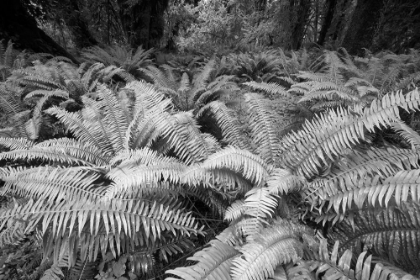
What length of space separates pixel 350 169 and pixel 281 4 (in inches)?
353

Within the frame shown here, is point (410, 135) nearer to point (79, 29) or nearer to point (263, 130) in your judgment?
point (263, 130)

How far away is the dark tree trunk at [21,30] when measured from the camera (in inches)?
228

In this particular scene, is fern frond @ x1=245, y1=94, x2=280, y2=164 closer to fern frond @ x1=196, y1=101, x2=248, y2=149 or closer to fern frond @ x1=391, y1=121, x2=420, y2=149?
fern frond @ x1=196, y1=101, x2=248, y2=149

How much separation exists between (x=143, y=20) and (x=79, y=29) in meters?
3.47

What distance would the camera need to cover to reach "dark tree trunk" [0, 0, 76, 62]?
19.0ft

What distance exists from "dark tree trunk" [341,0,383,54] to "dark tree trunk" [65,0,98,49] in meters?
9.20

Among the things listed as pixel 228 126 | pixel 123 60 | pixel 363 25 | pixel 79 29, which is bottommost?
pixel 228 126

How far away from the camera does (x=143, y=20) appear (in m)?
8.30

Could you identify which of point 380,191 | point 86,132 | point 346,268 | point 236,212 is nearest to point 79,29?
point 86,132

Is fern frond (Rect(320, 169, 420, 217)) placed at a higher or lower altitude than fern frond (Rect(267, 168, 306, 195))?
higher

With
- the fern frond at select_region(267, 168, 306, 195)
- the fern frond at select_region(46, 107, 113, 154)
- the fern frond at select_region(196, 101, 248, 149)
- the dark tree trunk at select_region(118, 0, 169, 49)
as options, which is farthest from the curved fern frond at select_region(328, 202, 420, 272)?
the dark tree trunk at select_region(118, 0, 169, 49)

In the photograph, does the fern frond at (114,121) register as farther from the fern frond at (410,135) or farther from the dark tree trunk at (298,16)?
the dark tree trunk at (298,16)

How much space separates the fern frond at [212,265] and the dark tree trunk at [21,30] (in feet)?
22.7

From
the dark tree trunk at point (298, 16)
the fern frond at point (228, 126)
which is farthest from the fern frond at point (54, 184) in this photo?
the dark tree trunk at point (298, 16)
